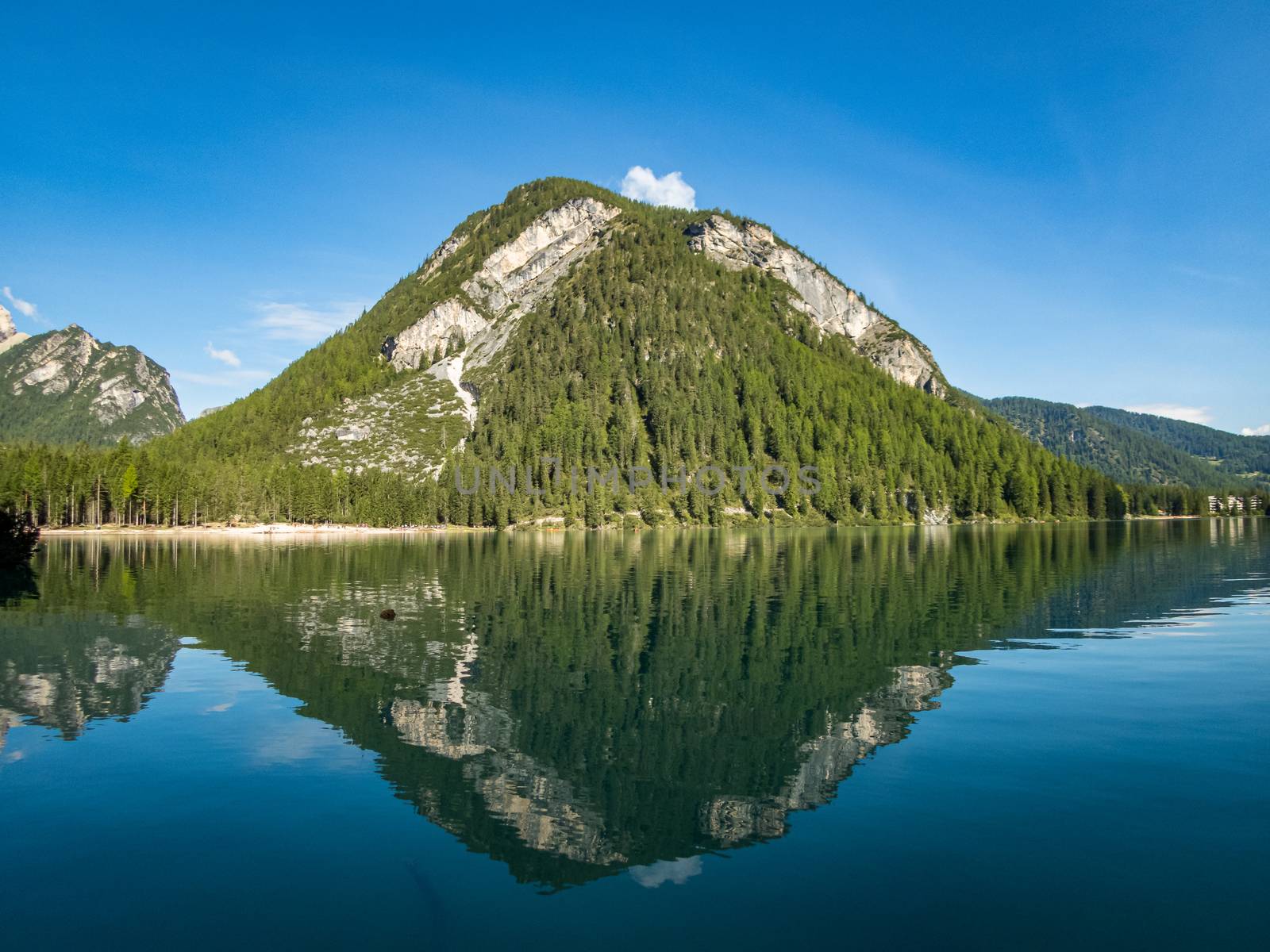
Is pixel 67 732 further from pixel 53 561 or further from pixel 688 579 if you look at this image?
pixel 53 561

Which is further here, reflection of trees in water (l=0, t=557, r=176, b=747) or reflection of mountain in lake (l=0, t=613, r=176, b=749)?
reflection of trees in water (l=0, t=557, r=176, b=747)

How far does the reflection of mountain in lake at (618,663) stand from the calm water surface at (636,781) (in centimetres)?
16

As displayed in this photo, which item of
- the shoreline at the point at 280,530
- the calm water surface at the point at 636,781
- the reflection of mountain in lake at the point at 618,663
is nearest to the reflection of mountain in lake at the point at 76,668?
the calm water surface at the point at 636,781

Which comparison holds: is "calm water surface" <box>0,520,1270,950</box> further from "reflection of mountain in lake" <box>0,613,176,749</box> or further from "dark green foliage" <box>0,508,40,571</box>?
"dark green foliage" <box>0,508,40,571</box>

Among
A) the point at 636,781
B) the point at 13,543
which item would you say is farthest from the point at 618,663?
the point at 13,543


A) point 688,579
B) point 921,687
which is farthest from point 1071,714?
point 688,579

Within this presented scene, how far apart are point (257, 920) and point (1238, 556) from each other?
102251 mm

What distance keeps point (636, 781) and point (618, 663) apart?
1313 cm

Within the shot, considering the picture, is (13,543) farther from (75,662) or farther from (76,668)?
(76,668)

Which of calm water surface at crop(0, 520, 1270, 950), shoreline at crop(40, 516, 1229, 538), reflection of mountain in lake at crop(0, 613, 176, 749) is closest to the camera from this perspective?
calm water surface at crop(0, 520, 1270, 950)

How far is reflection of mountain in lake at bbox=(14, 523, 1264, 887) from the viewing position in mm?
17203

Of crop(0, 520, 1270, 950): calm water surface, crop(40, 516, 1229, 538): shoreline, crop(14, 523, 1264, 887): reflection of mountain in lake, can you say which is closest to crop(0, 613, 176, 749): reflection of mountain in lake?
crop(0, 520, 1270, 950): calm water surface

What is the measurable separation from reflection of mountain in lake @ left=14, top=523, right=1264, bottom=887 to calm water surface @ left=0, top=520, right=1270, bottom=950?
6.4 inches

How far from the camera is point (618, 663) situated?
104 feet
